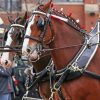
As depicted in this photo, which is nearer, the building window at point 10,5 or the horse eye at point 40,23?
the horse eye at point 40,23

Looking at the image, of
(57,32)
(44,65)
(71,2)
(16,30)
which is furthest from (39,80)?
(71,2)

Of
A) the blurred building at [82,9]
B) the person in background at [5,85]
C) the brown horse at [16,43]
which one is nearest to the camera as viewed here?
the brown horse at [16,43]

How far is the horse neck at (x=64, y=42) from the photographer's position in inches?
241

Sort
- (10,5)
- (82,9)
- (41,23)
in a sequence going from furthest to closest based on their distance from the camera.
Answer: (82,9) → (10,5) → (41,23)

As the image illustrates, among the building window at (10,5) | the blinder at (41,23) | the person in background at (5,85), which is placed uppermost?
the building window at (10,5)

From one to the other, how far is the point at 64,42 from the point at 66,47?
80mm

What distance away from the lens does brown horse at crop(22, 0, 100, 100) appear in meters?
5.95

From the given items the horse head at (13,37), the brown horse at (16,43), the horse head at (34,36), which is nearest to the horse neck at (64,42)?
the horse head at (34,36)

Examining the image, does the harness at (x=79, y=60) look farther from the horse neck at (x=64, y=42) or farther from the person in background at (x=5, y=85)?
the person in background at (x=5, y=85)

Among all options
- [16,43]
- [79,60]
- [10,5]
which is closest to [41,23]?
[79,60]

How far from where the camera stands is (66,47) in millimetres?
6145

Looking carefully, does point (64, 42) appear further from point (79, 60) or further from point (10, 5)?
point (10, 5)

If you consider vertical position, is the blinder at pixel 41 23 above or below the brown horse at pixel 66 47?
above

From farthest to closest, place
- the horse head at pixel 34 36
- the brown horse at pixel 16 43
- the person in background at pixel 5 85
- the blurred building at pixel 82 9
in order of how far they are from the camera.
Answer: the blurred building at pixel 82 9, the person in background at pixel 5 85, the brown horse at pixel 16 43, the horse head at pixel 34 36
